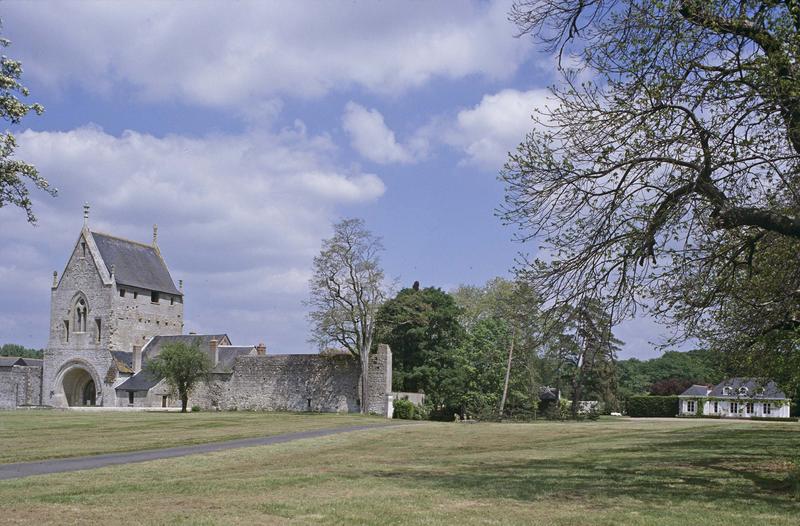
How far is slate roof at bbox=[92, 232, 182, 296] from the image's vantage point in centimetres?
6619

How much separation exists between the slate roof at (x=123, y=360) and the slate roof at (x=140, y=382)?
3.85 feet

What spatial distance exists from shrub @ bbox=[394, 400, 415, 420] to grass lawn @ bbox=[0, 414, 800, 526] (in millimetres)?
29682

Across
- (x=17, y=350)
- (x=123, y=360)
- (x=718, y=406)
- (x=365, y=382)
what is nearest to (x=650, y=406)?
(x=718, y=406)

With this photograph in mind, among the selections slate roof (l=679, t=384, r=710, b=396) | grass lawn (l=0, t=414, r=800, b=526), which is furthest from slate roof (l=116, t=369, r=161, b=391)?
slate roof (l=679, t=384, r=710, b=396)

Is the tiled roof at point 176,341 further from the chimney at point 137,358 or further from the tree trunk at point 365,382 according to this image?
the tree trunk at point 365,382

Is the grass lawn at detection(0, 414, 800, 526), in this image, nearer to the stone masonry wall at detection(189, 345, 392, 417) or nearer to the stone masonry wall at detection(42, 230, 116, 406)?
the stone masonry wall at detection(189, 345, 392, 417)

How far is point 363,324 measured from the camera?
165ft

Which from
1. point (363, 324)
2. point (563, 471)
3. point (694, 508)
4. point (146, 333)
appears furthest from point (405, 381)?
point (694, 508)

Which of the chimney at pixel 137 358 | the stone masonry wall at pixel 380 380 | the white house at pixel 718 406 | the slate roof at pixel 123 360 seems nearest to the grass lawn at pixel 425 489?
the stone masonry wall at pixel 380 380

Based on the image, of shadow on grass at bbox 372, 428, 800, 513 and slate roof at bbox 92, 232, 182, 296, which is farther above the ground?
slate roof at bbox 92, 232, 182, 296

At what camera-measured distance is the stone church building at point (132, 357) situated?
53.2 meters

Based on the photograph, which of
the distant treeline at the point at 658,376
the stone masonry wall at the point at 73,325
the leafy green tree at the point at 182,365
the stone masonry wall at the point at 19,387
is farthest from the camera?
the distant treeline at the point at 658,376

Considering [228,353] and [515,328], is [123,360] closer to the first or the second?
[228,353]

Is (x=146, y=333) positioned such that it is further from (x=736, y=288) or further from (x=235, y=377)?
(x=736, y=288)
